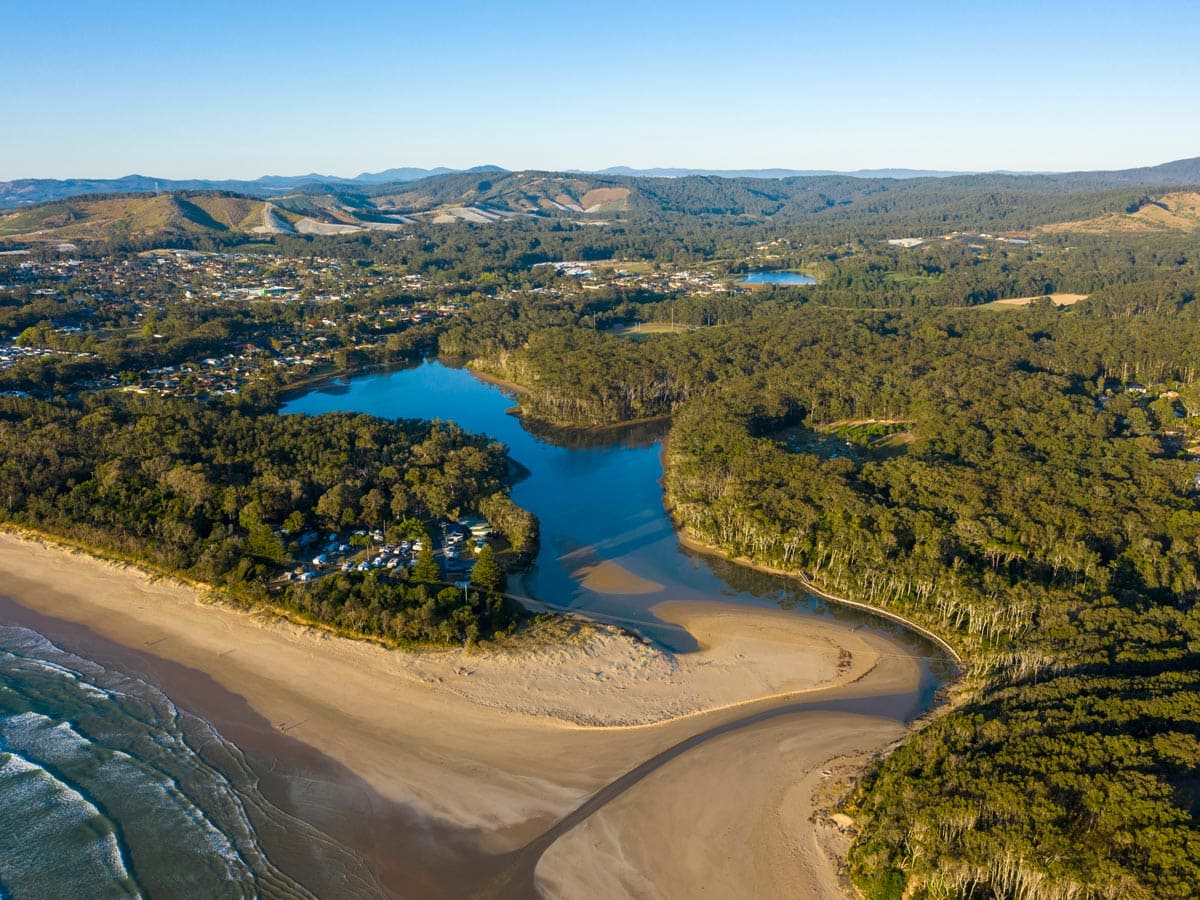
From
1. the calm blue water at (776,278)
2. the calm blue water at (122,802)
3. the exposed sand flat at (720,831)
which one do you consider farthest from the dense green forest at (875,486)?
the calm blue water at (776,278)

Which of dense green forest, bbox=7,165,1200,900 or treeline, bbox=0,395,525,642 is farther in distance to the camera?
treeline, bbox=0,395,525,642

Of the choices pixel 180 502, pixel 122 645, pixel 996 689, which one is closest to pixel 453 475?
pixel 180 502

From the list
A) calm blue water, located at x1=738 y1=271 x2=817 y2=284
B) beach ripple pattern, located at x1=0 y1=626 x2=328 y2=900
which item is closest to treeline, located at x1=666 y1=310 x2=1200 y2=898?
beach ripple pattern, located at x1=0 y1=626 x2=328 y2=900

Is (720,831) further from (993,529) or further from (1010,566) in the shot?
(993,529)

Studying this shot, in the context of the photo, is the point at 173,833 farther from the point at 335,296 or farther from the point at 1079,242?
the point at 1079,242

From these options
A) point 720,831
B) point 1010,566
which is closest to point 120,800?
point 720,831

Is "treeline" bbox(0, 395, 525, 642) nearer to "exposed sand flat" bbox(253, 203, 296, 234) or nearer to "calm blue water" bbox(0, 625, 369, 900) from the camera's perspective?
"calm blue water" bbox(0, 625, 369, 900)
